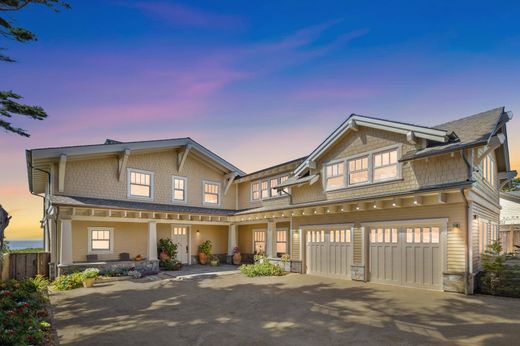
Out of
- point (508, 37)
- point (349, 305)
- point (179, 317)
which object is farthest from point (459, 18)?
point (179, 317)

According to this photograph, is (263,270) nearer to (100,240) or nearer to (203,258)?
(203,258)

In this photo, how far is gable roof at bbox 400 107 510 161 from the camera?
37.4 feet

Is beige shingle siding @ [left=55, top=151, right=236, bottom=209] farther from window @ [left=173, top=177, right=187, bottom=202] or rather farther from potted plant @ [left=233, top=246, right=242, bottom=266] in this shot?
potted plant @ [left=233, top=246, right=242, bottom=266]

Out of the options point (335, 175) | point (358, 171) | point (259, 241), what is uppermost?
point (358, 171)

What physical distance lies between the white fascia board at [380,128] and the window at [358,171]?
1.52 meters

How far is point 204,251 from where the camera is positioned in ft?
74.7

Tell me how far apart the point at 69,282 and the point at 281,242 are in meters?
11.7

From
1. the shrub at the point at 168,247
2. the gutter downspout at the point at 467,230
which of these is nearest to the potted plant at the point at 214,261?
the shrub at the point at 168,247

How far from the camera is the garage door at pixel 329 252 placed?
15.2 m

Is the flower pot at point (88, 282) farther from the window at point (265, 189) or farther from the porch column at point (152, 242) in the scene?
the window at point (265, 189)

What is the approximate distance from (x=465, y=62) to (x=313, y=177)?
356 inches

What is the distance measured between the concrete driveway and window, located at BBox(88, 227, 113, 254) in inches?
222

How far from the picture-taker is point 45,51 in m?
13.2

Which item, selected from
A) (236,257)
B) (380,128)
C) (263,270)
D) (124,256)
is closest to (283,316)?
(263,270)
